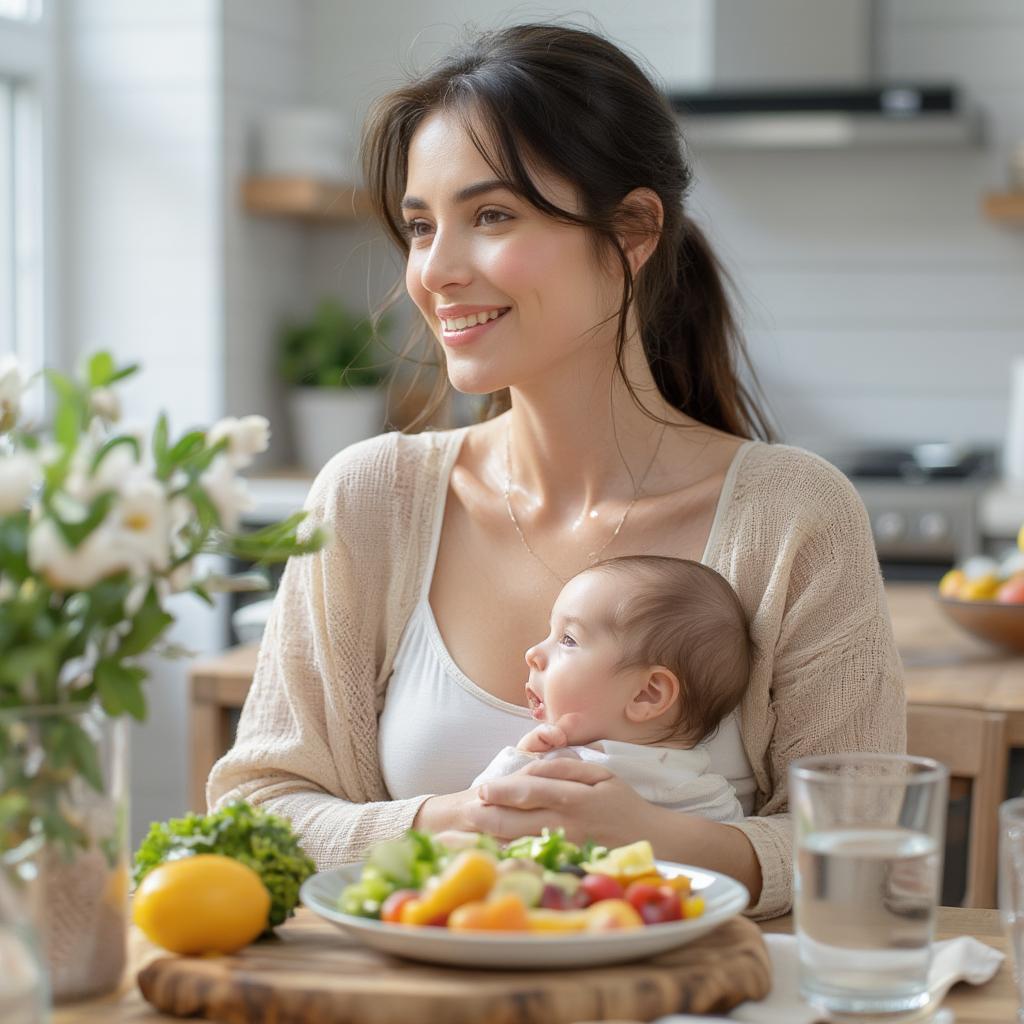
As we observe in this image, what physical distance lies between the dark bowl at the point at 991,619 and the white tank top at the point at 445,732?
0.79m

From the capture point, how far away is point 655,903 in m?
1.06

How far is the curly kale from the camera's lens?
3.76 feet

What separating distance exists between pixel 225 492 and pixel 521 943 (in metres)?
0.32

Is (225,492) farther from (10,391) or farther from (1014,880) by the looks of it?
(1014,880)

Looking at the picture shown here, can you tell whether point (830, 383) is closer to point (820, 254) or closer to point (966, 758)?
point (820, 254)

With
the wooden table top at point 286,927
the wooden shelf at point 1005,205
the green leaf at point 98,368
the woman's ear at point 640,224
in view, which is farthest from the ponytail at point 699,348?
the wooden shelf at point 1005,205

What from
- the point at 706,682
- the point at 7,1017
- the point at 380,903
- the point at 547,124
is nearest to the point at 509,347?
the point at 547,124

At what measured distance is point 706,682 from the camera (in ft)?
5.29

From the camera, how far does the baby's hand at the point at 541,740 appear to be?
1.54 metres

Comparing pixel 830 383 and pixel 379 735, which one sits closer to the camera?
pixel 379 735

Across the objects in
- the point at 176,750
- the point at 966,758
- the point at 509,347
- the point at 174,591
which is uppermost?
the point at 509,347

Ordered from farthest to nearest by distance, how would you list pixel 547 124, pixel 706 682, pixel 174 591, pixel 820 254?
pixel 820 254 → pixel 547 124 → pixel 706 682 → pixel 174 591

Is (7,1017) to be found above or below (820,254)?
below

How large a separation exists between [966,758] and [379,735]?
0.79 meters
